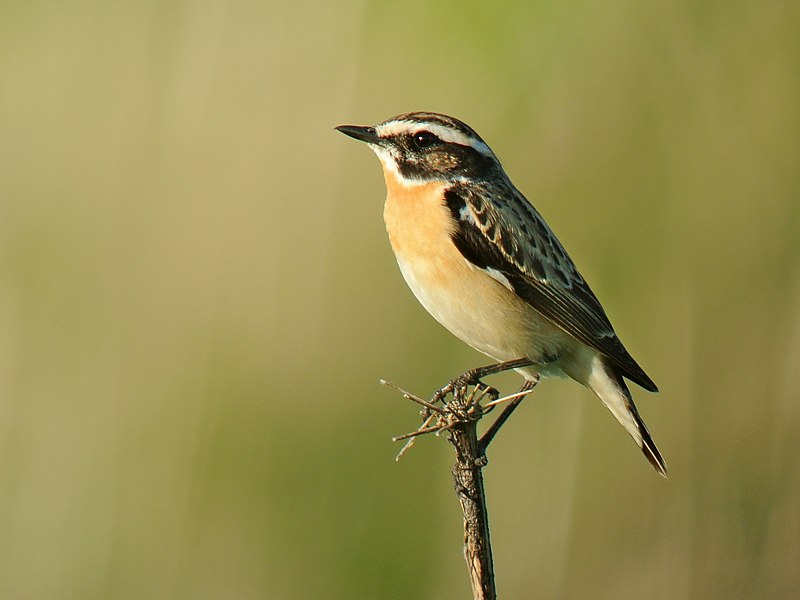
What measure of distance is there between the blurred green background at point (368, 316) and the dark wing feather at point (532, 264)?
17.0 inches

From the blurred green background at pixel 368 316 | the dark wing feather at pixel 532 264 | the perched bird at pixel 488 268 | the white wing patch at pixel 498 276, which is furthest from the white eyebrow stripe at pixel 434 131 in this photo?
the white wing patch at pixel 498 276

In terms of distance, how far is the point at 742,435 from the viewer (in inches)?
177

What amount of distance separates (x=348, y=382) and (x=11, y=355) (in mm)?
1436

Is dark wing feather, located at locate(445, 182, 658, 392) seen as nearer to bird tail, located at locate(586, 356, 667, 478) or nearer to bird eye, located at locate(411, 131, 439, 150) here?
bird tail, located at locate(586, 356, 667, 478)

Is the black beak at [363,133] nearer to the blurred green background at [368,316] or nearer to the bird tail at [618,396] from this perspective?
the blurred green background at [368,316]

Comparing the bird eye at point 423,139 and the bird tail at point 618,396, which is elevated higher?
the bird eye at point 423,139

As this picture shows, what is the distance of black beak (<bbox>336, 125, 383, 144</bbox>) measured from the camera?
4.15 metres

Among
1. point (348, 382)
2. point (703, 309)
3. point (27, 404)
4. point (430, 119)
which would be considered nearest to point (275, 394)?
point (348, 382)

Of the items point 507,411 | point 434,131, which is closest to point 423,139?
point 434,131

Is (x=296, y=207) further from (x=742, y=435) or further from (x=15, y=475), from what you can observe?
(x=742, y=435)

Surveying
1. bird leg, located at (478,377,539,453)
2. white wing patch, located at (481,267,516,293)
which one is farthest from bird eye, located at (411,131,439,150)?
bird leg, located at (478,377,539,453)

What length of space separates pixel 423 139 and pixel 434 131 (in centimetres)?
6

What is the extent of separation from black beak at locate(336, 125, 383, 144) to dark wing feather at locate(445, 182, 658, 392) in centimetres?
37

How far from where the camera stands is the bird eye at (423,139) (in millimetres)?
4160
